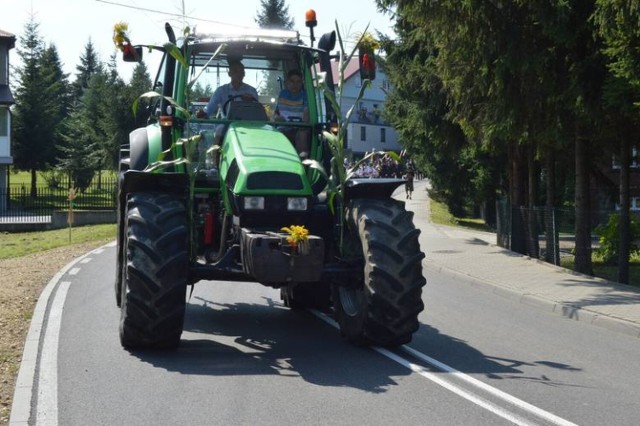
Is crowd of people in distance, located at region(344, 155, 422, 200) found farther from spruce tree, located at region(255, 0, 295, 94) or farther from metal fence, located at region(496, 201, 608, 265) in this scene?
spruce tree, located at region(255, 0, 295, 94)

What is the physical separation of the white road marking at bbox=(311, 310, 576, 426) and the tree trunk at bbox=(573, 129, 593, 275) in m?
9.83

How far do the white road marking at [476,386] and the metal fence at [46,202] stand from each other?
87.0ft

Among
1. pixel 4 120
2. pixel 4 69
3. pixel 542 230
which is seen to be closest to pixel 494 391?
pixel 542 230

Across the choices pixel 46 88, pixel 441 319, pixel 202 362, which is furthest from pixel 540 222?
pixel 46 88

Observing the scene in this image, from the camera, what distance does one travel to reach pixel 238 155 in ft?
29.6

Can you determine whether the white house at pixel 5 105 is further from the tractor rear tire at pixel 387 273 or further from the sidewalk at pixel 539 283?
the tractor rear tire at pixel 387 273


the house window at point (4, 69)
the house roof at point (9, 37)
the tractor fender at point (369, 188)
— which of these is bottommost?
the tractor fender at point (369, 188)

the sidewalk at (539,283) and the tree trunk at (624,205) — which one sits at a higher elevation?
the tree trunk at (624,205)

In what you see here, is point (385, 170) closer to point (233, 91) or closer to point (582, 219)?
point (582, 219)

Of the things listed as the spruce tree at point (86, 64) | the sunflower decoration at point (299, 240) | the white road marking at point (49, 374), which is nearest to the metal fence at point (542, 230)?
the white road marking at point (49, 374)

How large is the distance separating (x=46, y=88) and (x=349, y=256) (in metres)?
48.5

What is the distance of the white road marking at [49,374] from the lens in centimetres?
671

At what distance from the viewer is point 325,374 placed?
795 cm

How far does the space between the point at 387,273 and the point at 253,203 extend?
1405mm
